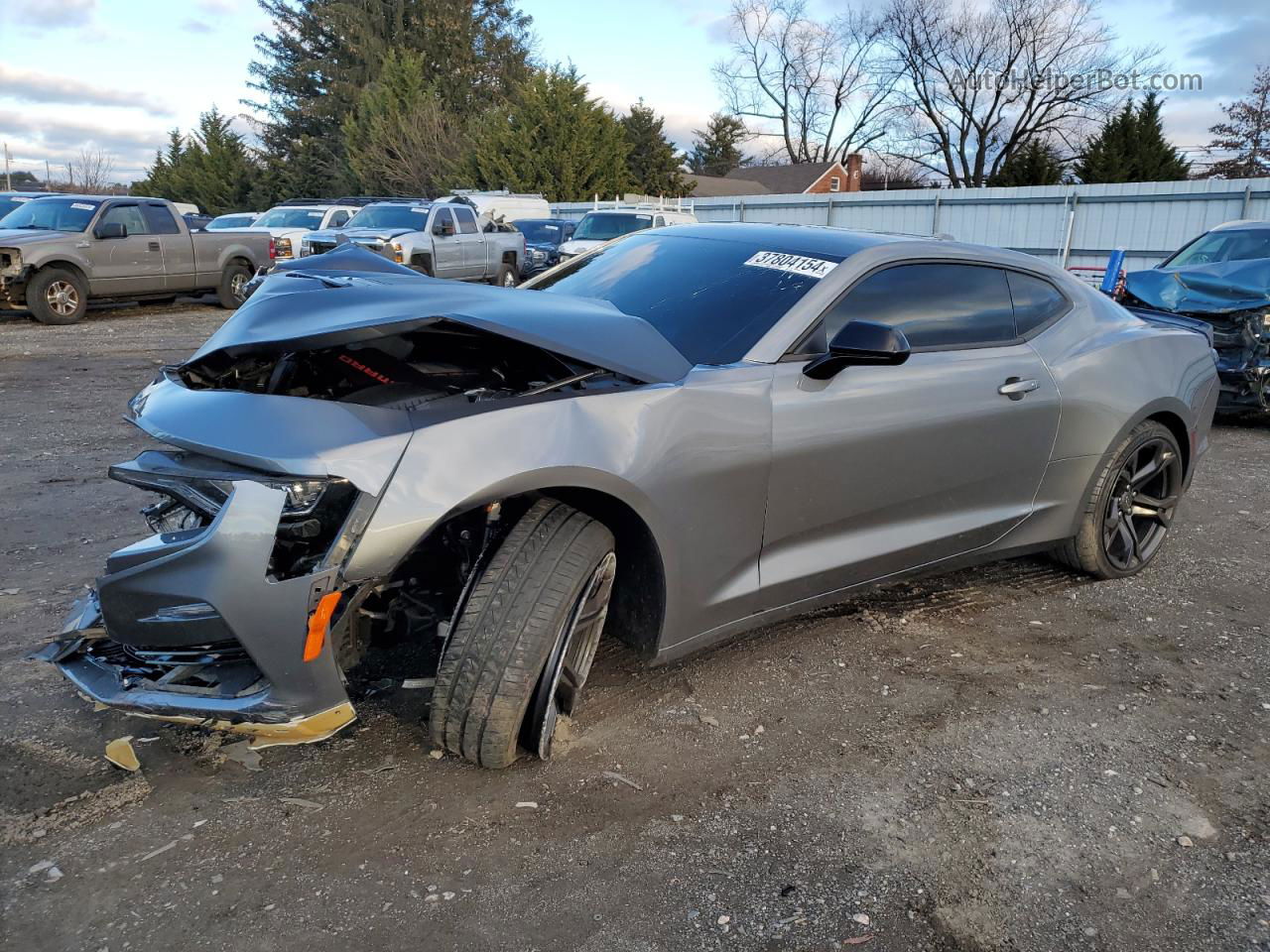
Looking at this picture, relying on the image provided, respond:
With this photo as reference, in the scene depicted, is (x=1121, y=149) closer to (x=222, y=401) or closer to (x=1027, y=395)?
(x=1027, y=395)

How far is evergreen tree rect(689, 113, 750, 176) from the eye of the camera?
67.8m

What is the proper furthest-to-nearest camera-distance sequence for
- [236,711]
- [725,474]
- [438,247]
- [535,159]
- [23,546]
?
[535,159] → [438,247] → [23,546] → [725,474] → [236,711]

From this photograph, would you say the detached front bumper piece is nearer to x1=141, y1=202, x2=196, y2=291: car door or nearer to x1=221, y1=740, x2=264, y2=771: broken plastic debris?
x1=221, y1=740, x2=264, y2=771: broken plastic debris

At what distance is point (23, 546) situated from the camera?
185 inches

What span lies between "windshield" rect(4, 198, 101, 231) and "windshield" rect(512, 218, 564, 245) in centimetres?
963

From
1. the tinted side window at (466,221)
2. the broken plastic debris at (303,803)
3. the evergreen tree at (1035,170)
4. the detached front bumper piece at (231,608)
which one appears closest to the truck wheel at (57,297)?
the tinted side window at (466,221)

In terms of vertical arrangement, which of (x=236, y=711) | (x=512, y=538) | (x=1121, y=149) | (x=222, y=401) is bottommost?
(x=236, y=711)

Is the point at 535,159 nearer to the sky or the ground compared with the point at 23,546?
nearer to the sky

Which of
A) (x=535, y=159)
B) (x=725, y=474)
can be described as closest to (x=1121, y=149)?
(x=535, y=159)

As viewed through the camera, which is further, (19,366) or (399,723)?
(19,366)

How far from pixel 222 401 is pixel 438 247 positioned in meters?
15.3

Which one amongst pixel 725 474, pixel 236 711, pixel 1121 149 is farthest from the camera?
pixel 1121 149

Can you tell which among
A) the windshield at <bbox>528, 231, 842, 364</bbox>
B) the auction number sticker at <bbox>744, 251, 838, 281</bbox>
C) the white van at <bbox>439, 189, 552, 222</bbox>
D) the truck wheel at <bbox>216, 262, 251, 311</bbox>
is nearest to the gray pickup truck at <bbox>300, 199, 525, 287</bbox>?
the truck wheel at <bbox>216, 262, 251, 311</bbox>

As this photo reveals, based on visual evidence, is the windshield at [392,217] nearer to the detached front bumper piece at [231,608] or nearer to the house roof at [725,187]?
the detached front bumper piece at [231,608]
